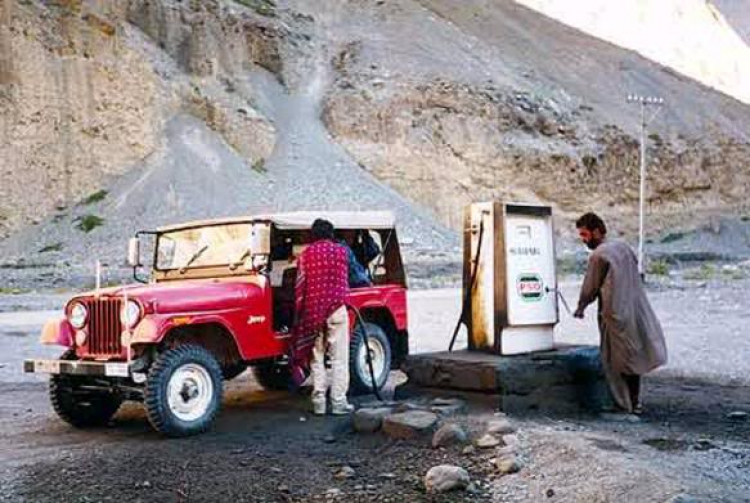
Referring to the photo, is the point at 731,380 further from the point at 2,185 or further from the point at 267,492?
the point at 2,185

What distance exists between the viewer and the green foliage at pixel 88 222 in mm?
44500

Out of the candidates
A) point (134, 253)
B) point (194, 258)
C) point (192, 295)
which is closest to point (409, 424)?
point (192, 295)

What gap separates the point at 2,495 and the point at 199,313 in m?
2.65

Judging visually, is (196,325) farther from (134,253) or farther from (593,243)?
(593,243)

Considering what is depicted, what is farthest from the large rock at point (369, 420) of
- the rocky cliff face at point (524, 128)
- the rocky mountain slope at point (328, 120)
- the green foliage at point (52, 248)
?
the rocky cliff face at point (524, 128)

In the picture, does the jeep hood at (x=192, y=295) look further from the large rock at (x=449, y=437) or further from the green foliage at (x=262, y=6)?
the green foliage at (x=262, y=6)

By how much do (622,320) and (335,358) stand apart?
281cm

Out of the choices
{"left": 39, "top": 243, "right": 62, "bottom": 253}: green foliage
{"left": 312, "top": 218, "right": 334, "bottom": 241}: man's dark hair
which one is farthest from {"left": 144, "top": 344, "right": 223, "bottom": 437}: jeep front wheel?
{"left": 39, "top": 243, "right": 62, "bottom": 253}: green foliage

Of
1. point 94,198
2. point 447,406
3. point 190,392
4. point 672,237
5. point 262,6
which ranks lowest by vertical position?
point 447,406

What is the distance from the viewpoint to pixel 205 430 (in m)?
9.18

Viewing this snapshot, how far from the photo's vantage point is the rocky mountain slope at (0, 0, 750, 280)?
47438mm

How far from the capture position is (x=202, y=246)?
426 inches

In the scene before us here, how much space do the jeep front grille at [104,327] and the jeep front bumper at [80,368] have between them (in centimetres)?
17

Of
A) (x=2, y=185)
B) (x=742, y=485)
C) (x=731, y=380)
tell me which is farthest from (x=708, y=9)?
(x=742, y=485)
